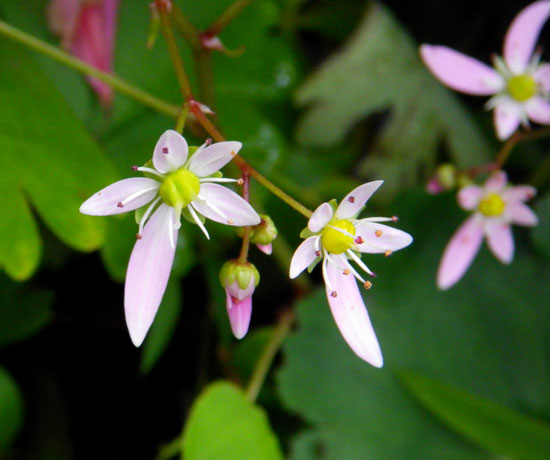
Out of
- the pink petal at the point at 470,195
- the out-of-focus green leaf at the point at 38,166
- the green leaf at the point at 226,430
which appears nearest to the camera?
the out-of-focus green leaf at the point at 38,166

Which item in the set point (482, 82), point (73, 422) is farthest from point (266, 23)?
point (73, 422)

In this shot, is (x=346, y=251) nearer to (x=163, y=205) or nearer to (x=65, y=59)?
(x=163, y=205)

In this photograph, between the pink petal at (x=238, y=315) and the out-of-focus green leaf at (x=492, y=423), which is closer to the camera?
the pink petal at (x=238, y=315)

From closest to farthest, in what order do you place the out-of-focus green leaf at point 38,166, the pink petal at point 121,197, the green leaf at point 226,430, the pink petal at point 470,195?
1. the pink petal at point 121,197
2. the out-of-focus green leaf at point 38,166
3. the green leaf at point 226,430
4. the pink petal at point 470,195

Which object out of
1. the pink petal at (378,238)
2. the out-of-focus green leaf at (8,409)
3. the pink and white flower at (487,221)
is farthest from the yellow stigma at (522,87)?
the out-of-focus green leaf at (8,409)

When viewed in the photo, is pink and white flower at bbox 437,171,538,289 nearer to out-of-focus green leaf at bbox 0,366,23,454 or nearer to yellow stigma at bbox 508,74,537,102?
yellow stigma at bbox 508,74,537,102

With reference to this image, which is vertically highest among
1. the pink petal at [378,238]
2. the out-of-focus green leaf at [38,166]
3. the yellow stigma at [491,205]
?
the pink petal at [378,238]

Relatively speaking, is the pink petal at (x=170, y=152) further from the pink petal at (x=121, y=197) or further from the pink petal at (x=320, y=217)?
the pink petal at (x=320, y=217)
